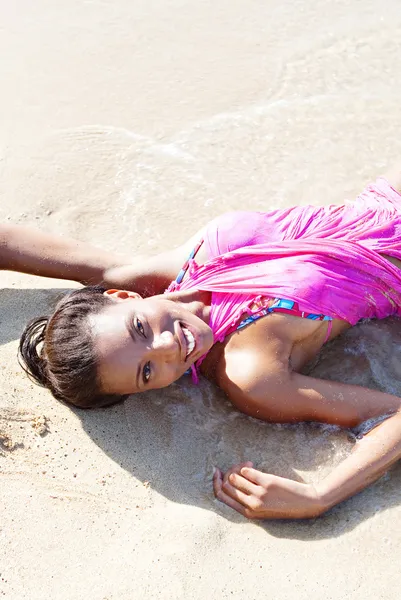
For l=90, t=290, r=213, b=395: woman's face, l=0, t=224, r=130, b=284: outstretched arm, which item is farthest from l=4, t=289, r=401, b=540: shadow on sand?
l=0, t=224, r=130, b=284: outstretched arm

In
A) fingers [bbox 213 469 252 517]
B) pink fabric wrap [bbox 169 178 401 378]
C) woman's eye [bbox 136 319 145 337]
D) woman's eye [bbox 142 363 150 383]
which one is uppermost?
pink fabric wrap [bbox 169 178 401 378]

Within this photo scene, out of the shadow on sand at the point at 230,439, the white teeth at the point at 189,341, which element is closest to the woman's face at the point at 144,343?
the white teeth at the point at 189,341

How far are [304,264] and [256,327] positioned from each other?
0.37 metres

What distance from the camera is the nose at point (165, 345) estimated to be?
9.37 ft

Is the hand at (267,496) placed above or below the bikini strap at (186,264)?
below

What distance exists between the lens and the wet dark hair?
112 inches

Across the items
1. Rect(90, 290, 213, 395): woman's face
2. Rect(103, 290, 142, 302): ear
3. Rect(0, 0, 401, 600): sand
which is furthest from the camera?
Rect(103, 290, 142, 302): ear

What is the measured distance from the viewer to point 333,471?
283cm

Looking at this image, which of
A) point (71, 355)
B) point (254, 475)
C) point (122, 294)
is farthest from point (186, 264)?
point (254, 475)

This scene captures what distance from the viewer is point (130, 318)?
114 inches

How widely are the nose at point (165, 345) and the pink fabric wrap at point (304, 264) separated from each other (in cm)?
30

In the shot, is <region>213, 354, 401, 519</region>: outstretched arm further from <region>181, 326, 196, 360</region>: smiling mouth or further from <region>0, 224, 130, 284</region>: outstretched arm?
<region>0, 224, 130, 284</region>: outstretched arm

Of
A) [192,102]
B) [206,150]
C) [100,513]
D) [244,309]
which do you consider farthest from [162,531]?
[192,102]

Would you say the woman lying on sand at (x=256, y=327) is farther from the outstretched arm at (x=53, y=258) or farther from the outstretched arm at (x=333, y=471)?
the outstretched arm at (x=53, y=258)
